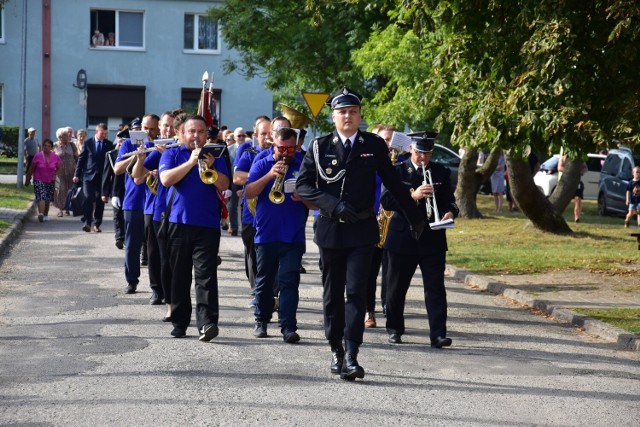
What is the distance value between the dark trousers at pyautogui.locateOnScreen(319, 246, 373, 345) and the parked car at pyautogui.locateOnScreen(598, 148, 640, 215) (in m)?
22.1

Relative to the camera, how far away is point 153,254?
11289mm

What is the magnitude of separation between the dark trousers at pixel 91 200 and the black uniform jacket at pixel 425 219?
10.5 meters

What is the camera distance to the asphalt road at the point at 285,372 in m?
6.88

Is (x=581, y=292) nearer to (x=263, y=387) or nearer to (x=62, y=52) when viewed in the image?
(x=263, y=387)

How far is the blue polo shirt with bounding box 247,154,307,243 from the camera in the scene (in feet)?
32.1

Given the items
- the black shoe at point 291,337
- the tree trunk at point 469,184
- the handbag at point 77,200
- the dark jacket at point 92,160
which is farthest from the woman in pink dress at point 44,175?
the black shoe at point 291,337

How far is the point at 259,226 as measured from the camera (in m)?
9.89

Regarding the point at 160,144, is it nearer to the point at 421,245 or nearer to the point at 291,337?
the point at 291,337

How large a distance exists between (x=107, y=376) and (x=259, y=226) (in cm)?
245

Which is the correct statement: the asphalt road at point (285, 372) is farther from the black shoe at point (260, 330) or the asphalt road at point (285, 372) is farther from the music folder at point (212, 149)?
the music folder at point (212, 149)

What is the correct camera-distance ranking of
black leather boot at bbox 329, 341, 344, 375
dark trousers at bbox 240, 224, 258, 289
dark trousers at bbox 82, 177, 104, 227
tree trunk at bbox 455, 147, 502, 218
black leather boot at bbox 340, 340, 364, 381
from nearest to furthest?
black leather boot at bbox 340, 340, 364, 381 → black leather boot at bbox 329, 341, 344, 375 → dark trousers at bbox 240, 224, 258, 289 → dark trousers at bbox 82, 177, 104, 227 → tree trunk at bbox 455, 147, 502, 218

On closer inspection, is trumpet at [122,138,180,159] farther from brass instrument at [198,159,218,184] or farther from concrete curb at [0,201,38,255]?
concrete curb at [0,201,38,255]

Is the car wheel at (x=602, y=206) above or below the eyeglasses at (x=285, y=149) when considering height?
below

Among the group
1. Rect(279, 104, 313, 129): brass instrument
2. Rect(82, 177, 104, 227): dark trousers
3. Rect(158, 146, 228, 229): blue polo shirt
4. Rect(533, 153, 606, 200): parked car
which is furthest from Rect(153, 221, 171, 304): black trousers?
Rect(533, 153, 606, 200): parked car
